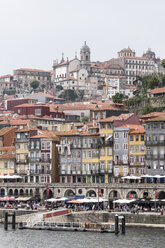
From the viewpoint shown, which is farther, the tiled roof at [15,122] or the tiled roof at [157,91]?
the tiled roof at [157,91]

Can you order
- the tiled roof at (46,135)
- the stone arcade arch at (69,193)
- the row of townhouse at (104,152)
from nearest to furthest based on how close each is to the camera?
the row of townhouse at (104,152) → the stone arcade arch at (69,193) → the tiled roof at (46,135)

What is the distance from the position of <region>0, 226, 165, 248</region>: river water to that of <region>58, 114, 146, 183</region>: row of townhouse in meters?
22.3

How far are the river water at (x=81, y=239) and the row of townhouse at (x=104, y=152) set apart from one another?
22.3 meters

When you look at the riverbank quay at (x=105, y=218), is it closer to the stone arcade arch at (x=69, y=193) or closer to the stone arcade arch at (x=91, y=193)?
the stone arcade arch at (x=91, y=193)

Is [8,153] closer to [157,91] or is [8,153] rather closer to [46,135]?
[46,135]

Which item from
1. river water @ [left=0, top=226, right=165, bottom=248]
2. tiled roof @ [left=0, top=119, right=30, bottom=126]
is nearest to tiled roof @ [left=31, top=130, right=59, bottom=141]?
tiled roof @ [left=0, top=119, right=30, bottom=126]

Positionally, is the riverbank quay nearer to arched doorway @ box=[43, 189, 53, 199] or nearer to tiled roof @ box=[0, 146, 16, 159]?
arched doorway @ box=[43, 189, 53, 199]

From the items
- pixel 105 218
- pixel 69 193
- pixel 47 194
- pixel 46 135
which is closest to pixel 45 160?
pixel 46 135

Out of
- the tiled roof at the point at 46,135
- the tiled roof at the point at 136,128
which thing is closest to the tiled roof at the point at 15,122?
the tiled roof at the point at 46,135

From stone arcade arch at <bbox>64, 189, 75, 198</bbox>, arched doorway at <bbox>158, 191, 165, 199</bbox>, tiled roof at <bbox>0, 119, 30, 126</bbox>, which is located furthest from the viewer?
tiled roof at <bbox>0, 119, 30, 126</bbox>

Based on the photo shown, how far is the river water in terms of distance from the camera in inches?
3086

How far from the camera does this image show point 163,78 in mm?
172375

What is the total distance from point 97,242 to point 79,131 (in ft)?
124

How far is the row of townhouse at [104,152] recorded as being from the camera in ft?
358
